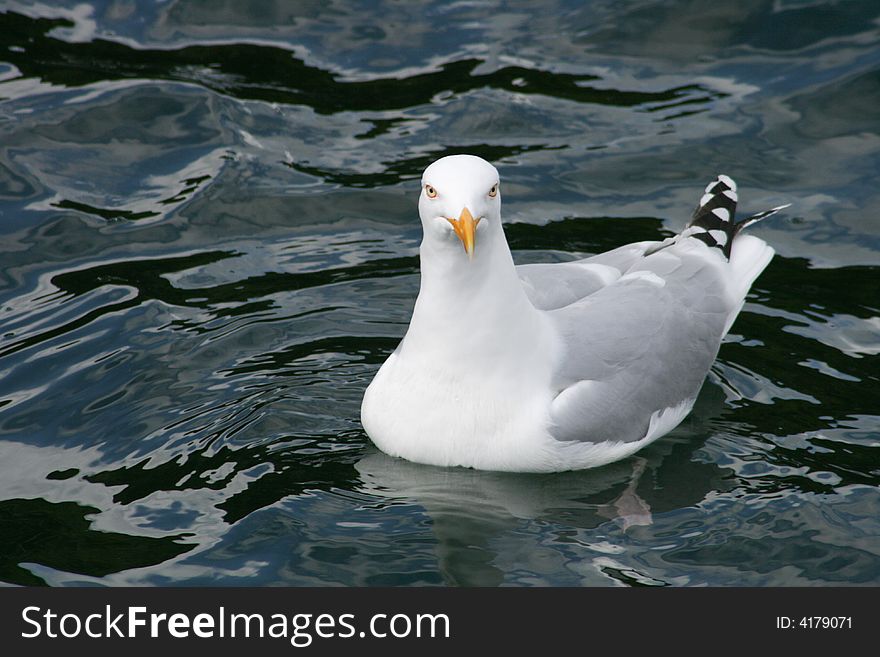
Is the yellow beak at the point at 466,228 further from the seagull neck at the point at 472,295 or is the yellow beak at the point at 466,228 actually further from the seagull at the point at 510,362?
the seagull neck at the point at 472,295

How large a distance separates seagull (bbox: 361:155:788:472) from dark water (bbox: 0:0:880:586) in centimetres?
19

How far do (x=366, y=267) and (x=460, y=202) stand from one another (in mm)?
2981

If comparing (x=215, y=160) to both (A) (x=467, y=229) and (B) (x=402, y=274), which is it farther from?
(A) (x=467, y=229)

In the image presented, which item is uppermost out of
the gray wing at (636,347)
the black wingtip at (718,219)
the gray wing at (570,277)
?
the black wingtip at (718,219)

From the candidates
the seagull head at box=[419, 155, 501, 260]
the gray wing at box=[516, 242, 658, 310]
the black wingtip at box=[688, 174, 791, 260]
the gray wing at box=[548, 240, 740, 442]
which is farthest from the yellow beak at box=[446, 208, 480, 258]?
the black wingtip at box=[688, 174, 791, 260]

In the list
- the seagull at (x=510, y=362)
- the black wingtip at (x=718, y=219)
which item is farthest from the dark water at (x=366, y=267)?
the black wingtip at (x=718, y=219)

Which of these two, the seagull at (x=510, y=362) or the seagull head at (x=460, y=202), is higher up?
→ the seagull head at (x=460, y=202)

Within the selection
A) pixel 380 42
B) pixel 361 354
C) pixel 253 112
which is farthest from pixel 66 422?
pixel 380 42

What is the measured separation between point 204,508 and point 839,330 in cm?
398

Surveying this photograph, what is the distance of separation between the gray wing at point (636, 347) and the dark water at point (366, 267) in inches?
11.0

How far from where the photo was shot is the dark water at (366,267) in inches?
228

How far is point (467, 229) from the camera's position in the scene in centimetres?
545

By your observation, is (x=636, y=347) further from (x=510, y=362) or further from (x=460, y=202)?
(x=460, y=202)

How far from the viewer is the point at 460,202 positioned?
5.48 metres
